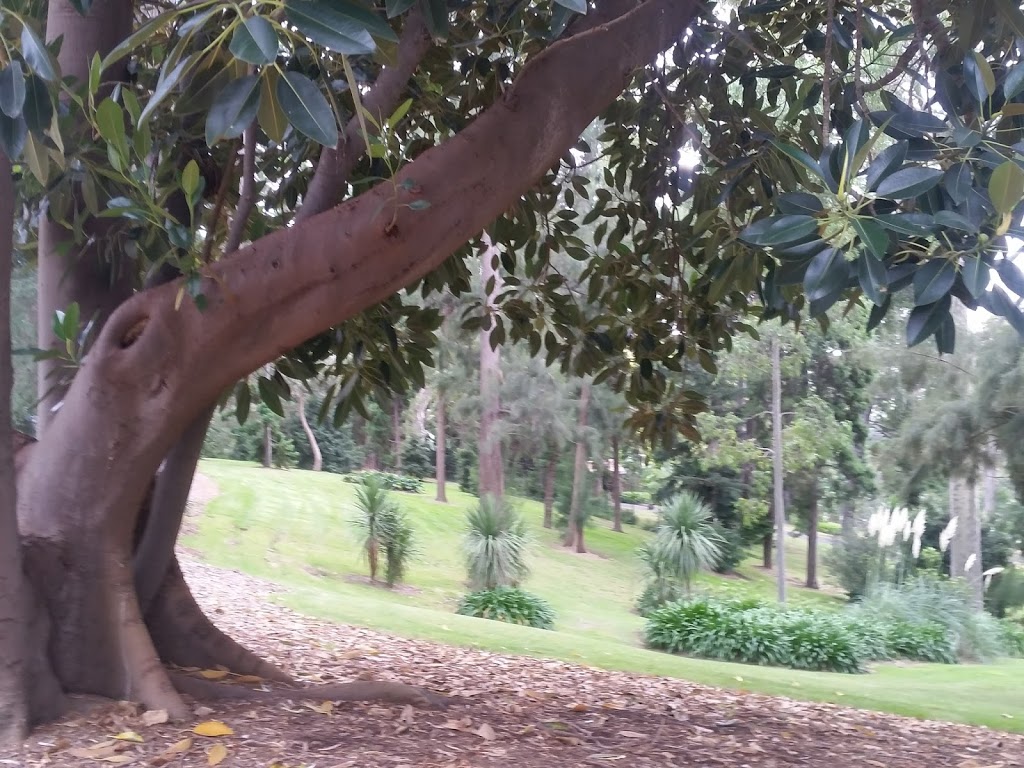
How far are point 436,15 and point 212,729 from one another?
8.53 feet

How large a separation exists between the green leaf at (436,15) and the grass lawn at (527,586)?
20.1ft

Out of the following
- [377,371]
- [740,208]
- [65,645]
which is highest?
[740,208]

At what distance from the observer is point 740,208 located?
541cm

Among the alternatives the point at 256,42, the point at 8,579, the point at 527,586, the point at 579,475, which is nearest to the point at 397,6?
the point at 256,42

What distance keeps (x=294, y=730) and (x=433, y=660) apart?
3.61m

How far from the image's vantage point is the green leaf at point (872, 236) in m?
2.15

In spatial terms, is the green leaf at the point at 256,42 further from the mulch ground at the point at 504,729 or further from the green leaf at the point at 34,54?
the mulch ground at the point at 504,729

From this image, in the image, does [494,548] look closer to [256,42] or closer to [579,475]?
[579,475]

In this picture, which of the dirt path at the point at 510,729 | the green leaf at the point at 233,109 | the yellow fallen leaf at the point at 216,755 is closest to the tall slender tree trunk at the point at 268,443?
the dirt path at the point at 510,729

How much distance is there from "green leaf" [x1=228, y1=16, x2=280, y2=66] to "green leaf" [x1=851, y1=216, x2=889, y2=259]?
140 cm

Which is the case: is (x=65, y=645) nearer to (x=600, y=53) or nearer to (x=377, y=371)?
(x=377, y=371)

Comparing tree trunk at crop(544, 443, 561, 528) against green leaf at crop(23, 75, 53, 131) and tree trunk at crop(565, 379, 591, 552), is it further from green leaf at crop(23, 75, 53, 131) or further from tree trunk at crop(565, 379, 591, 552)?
green leaf at crop(23, 75, 53, 131)

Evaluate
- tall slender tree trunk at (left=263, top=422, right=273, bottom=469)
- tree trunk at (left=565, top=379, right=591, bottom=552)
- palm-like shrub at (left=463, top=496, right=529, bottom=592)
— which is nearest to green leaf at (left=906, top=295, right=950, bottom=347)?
palm-like shrub at (left=463, top=496, right=529, bottom=592)

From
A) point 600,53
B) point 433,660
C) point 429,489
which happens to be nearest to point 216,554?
point 433,660
